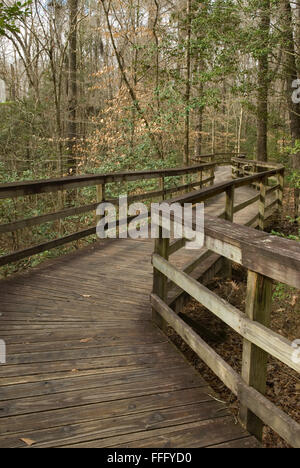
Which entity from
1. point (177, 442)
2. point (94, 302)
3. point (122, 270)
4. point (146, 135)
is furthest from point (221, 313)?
point (146, 135)

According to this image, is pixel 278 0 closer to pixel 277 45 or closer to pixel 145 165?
pixel 277 45

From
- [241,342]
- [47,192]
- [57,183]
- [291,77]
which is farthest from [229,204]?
[291,77]

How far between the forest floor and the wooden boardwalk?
1.09m

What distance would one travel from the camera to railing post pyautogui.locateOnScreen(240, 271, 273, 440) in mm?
2043

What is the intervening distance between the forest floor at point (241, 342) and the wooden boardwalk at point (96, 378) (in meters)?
1.09

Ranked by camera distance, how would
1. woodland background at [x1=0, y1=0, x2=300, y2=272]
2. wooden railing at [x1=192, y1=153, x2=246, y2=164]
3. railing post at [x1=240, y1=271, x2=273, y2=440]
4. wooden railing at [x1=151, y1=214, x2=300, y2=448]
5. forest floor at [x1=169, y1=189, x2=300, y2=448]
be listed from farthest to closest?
wooden railing at [x1=192, y1=153, x2=246, y2=164] < woodland background at [x1=0, y1=0, x2=300, y2=272] < forest floor at [x1=169, y1=189, x2=300, y2=448] < railing post at [x1=240, y1=271, x2=273, y2=440] < wooden railing at [x1=151, y1=214, x2=300, y2=448]

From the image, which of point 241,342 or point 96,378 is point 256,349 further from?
point 241,342

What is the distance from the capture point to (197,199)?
3.69 meters

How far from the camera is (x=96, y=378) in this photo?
257 cm

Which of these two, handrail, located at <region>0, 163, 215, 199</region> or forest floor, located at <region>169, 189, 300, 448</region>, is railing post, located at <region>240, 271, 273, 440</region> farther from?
handrail, located at <region>0, 163, 215, 199</region>

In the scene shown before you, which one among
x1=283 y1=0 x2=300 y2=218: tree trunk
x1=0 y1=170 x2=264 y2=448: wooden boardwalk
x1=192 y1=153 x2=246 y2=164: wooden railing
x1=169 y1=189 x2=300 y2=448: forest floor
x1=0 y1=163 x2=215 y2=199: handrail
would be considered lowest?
x1=169 y1=189 x2=300 y2=448: forest floor

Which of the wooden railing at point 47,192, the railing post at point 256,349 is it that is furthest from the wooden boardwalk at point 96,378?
the wooden railing at point 47,192

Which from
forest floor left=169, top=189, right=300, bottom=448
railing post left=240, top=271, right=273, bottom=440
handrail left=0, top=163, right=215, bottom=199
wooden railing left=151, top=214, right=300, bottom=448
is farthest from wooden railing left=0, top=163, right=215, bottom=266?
railing post left=240, top=271, right=273, bottom=440
